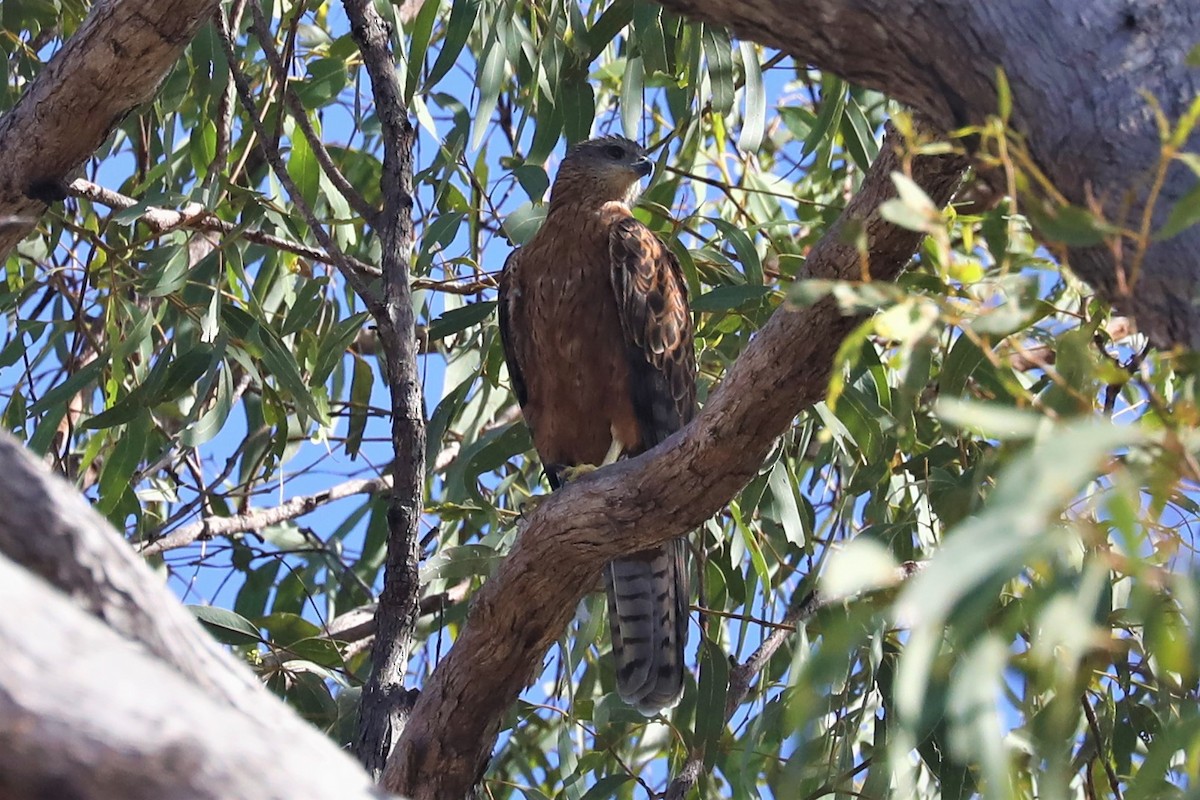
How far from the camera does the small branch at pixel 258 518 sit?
13.3 feet

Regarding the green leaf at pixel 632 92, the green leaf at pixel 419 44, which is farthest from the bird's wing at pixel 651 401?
the green leaf at pixel 419 44

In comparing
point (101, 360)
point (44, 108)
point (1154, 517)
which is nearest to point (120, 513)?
point (101, 360)

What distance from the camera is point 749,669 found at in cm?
349

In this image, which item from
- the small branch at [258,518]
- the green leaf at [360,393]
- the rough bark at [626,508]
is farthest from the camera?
the green leaf at [360,393]

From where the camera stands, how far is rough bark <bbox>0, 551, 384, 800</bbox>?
105cm

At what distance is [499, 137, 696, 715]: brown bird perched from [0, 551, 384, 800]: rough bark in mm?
2650

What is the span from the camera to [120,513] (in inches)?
135

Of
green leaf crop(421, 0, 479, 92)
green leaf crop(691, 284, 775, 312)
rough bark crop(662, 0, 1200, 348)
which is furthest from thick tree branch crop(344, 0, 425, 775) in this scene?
rough bark crop(662, 0, 1200, 348)

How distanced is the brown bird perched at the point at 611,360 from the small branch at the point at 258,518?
2.59 ft

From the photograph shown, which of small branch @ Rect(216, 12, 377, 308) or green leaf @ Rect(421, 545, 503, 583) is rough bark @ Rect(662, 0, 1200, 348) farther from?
green leaf @ Rect(421, 545, 503, 583)

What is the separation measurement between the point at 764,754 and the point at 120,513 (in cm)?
160

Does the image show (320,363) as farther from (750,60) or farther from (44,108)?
(750,60)

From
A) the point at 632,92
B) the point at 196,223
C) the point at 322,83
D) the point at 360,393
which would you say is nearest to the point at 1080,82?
the point at 632,92

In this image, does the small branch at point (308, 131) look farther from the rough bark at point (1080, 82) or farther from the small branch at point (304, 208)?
the rough bark at point (1080, 82)
